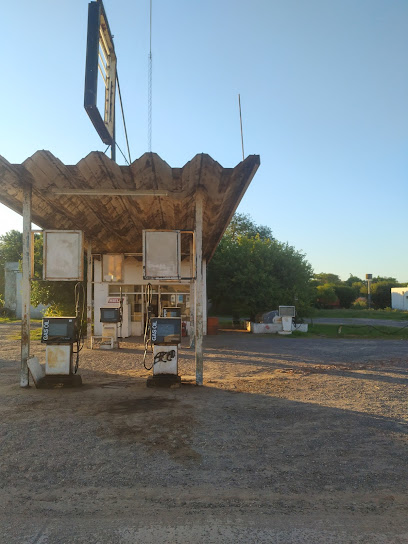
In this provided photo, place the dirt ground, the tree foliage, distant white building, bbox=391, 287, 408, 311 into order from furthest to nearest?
1. the tree foliage
2. distant white building, bbox=391, 287, 408, 311
3. the dirt ground

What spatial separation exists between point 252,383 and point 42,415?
185 inches

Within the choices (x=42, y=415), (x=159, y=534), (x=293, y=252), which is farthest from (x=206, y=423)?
(x=293, y=252)

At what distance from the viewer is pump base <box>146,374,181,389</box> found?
28.7 ft

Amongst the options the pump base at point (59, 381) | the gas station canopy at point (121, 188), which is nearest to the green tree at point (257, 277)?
the gas station canopy at point (121, 188)

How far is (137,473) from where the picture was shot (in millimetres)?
4402

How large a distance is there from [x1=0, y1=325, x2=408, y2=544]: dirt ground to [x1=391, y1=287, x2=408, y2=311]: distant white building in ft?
154

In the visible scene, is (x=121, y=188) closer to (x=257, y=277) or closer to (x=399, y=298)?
(x=257, y=277)

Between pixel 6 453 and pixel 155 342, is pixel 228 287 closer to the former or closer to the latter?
pixel 155 342

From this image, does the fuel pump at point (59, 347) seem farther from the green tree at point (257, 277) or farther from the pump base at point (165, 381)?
the green tree at point (257, 277)

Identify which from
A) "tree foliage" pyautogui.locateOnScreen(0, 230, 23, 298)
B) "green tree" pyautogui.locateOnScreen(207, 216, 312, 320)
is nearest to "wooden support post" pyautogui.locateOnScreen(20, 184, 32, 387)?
"green tree" pyautogui.locateOnScreen(207, 216, 312, 320)

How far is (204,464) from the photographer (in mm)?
4664

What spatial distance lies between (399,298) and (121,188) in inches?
2052

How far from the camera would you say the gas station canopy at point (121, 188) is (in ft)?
25.1

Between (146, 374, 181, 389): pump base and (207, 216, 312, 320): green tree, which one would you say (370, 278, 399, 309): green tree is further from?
(146, 374, 181, 389): pump base
